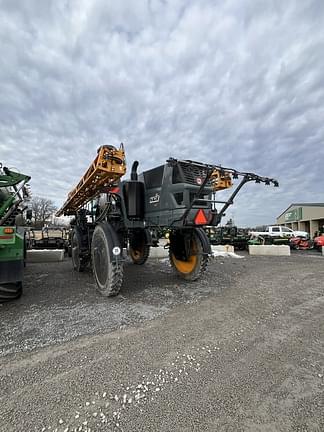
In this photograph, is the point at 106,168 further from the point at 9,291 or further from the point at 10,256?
the point at 9,291

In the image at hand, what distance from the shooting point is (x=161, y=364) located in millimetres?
2213

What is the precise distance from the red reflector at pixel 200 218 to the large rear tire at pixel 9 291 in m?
3.40

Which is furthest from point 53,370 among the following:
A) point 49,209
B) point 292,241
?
point 49,209

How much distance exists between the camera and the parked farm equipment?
13.5 ft

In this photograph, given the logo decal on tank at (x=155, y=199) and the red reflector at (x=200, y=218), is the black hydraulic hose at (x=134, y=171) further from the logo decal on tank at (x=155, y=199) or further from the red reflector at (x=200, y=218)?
the red reflector at (x=200, y=218)

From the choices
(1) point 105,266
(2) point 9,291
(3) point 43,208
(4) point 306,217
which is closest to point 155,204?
(1) point 105,266

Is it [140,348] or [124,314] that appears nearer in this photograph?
[140,348]

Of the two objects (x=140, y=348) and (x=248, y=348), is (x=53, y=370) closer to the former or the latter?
(x=140, y=348)

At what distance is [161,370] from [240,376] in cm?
70

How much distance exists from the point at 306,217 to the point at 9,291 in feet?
133

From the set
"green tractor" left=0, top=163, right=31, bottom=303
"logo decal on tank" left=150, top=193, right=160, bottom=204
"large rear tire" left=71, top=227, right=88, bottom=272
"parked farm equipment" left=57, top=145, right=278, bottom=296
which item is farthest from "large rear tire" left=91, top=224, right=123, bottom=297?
"large rear tire" left=71, top=227, right=88, bottom=272

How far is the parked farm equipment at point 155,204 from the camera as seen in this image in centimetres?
412

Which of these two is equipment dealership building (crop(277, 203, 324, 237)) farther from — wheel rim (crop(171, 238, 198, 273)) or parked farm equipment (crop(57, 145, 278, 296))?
parked farm equipment (crop(57, 145, 278, 296))

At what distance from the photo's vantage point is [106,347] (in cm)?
252
